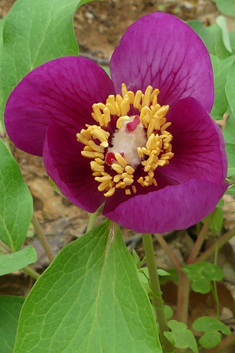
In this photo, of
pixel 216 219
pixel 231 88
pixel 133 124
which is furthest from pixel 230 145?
pixel 216 219

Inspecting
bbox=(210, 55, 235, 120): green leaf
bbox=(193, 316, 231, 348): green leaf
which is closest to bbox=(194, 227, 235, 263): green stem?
bbox=(193, 316, 231, 348): green leaf

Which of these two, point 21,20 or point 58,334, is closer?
point 58,334

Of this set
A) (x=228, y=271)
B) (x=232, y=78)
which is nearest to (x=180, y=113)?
(x=232, y=78)

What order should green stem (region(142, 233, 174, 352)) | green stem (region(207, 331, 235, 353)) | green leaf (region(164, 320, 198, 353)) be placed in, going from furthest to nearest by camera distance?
green stem (region(207, 331, 235, 353)) → green leaf (region(164, 320, 198, 353)) → green stem (region(142, 233, 174, 352))

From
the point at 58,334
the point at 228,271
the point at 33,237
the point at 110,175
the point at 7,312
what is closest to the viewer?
Result: the point at 58,334

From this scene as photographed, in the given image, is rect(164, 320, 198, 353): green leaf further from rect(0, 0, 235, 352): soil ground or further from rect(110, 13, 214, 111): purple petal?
rect(110, 13, 214, 111): purple petal

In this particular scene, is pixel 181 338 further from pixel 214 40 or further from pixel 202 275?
pixel 214 40

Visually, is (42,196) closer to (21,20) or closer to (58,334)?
(21,20)
